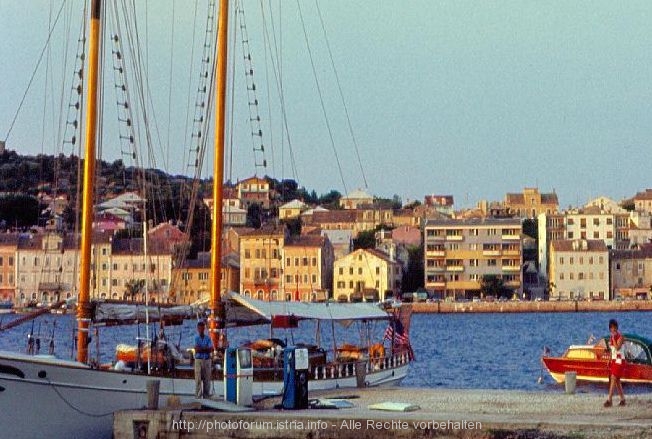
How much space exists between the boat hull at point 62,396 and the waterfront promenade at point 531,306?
468 ft

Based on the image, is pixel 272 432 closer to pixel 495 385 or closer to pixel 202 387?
pixel 202 387

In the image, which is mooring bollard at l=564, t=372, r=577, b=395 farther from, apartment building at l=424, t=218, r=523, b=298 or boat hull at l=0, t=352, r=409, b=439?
apartment building at l=424, t=218, r=523, b=298

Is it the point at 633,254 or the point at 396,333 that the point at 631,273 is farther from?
the point at 396,333

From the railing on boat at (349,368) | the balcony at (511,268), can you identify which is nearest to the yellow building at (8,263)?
the balcony at (511,268)

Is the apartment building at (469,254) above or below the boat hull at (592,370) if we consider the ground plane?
above

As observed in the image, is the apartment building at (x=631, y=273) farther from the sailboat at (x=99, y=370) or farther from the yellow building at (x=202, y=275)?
the sailboat at (x=99, y=370)

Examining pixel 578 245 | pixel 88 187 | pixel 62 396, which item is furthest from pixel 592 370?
pixel 578 245

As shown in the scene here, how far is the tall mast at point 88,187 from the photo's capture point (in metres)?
31.3

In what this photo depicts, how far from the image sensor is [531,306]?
176875mm

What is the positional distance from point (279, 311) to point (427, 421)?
12.4m

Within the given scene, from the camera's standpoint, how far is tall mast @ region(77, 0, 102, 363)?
103ft

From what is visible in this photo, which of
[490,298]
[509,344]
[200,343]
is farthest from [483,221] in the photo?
[200,343]

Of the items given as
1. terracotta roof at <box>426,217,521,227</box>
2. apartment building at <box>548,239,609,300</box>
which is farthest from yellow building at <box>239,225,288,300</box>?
apartment building at <box>548,239,609,300</box>

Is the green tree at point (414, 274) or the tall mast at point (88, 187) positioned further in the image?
the green tree at point (414, 274)
